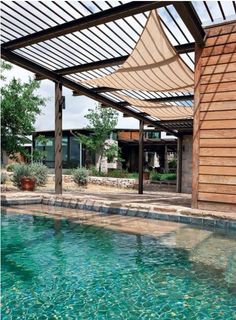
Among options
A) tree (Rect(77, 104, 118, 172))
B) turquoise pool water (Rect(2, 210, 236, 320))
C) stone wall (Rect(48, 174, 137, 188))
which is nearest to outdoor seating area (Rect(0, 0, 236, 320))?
turquoise pool water (Rect(2, 210, 236, 320))

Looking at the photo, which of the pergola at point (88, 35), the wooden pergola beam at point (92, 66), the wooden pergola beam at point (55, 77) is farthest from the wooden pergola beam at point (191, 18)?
the wooden pergola beam at point (55, 77)

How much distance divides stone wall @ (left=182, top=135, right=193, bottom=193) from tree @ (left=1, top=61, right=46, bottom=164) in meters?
8.56

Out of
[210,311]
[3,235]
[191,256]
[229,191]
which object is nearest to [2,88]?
[3,235]

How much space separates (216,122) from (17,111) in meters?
8.77

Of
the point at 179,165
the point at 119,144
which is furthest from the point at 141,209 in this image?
the point at 119,144

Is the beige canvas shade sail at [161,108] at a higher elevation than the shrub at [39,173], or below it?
higher

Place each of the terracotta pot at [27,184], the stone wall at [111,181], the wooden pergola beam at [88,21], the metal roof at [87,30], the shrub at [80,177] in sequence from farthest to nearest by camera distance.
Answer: the stone wall at [111,181], the shrub at [80,177], the terracotta pot at [27,184], the metal roof at [87,30], the wooden pergola beam at [88,21]

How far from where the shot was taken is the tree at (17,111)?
13656 mm

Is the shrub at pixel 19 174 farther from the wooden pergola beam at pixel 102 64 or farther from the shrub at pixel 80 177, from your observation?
the wooden pergola beam at pixel 102 64

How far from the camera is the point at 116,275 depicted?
4312mm

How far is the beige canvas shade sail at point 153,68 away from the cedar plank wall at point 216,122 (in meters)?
0.68

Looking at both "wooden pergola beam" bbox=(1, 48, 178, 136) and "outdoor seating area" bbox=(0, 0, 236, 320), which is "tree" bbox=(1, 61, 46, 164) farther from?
"wooden pergola beam" bbox=(1, 48, 178, 136)

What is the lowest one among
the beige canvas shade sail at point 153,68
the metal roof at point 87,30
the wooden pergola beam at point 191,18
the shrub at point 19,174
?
the shrub at point 19,174

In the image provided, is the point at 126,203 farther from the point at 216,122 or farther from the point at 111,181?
the point at 111,181
